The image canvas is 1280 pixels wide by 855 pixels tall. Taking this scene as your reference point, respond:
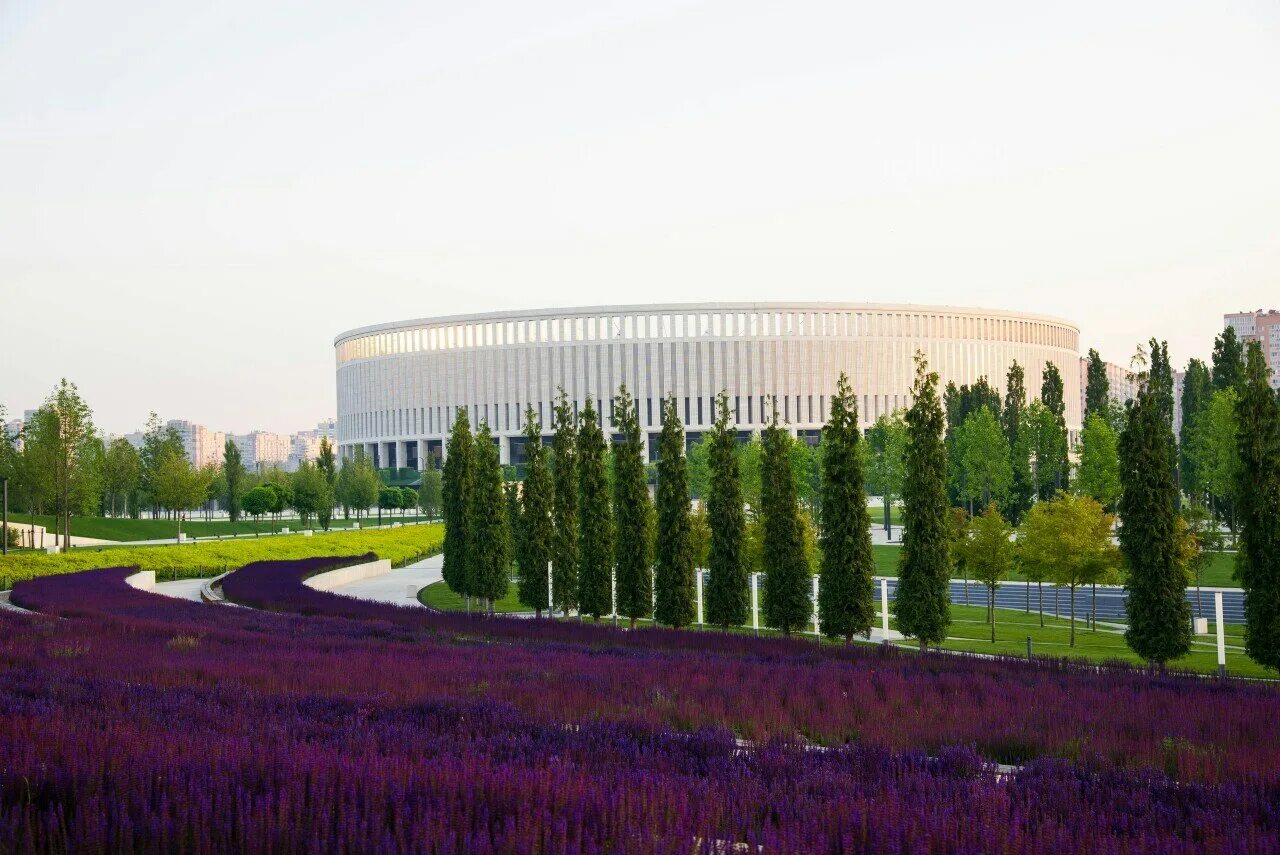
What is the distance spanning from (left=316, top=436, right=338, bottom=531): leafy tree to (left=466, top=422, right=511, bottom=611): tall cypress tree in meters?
41.9

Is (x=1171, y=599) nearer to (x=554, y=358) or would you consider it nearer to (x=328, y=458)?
(x=328, y=458)

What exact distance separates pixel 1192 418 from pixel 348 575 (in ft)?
152

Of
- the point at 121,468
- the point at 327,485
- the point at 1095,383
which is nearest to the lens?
the point at 1095,383

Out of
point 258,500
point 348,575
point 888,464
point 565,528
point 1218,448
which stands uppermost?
point 1218,448

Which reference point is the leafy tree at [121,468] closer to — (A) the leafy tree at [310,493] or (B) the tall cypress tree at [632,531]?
(A) the leafy tree at [310,493]

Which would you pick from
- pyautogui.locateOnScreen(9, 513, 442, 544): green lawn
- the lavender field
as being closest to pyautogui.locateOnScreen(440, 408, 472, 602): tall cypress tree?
the lavender field

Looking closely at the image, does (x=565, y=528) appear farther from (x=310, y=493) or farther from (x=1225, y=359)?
(x=310, y=493)

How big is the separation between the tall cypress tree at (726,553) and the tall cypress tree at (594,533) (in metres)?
3.58

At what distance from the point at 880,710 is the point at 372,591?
34.5 m

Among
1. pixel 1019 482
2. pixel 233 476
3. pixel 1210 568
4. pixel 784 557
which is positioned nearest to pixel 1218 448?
pixel 1210 568

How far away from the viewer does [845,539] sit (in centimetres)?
2584

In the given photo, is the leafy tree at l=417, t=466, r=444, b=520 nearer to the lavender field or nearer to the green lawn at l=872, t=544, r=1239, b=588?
the green lawn at l=872, t=544, r=1239, b=588

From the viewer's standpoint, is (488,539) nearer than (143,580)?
No

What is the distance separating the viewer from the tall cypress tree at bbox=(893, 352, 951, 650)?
24.8 m
